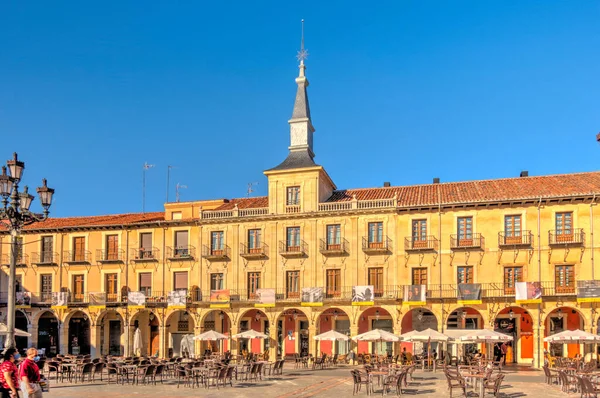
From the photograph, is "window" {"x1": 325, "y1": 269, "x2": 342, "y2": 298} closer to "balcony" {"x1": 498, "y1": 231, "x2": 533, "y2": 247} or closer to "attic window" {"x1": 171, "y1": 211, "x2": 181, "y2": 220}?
"balcony" {"x1": 498, "y1": 231, "x2": 533, "y2": 247}

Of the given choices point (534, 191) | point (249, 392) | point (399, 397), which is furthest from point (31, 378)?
point (534, 191)

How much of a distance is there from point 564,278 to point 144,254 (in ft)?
90.5

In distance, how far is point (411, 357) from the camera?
35.8 m

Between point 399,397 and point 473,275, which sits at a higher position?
point 473,275

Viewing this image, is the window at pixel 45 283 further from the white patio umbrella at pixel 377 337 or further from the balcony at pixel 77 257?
the white patio umbrella at pixel 377 337

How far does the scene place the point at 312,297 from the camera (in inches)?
1622

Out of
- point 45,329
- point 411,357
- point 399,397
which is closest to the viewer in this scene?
point 399,397

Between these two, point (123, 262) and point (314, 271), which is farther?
point (123, 262)

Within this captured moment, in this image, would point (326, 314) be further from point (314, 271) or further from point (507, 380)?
point (507, 380)

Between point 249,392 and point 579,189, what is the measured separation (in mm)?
23816

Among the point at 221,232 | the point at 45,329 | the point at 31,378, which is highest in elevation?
the point at 221,232

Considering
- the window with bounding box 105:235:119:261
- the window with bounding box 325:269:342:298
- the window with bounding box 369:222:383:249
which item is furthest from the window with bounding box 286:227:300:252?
the window with bounding box 105:235:119:261

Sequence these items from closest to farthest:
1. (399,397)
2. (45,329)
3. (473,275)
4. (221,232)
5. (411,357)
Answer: (399,397), (411,357), (473,275), (221,232), (45,329)

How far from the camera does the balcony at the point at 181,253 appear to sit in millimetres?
45438
